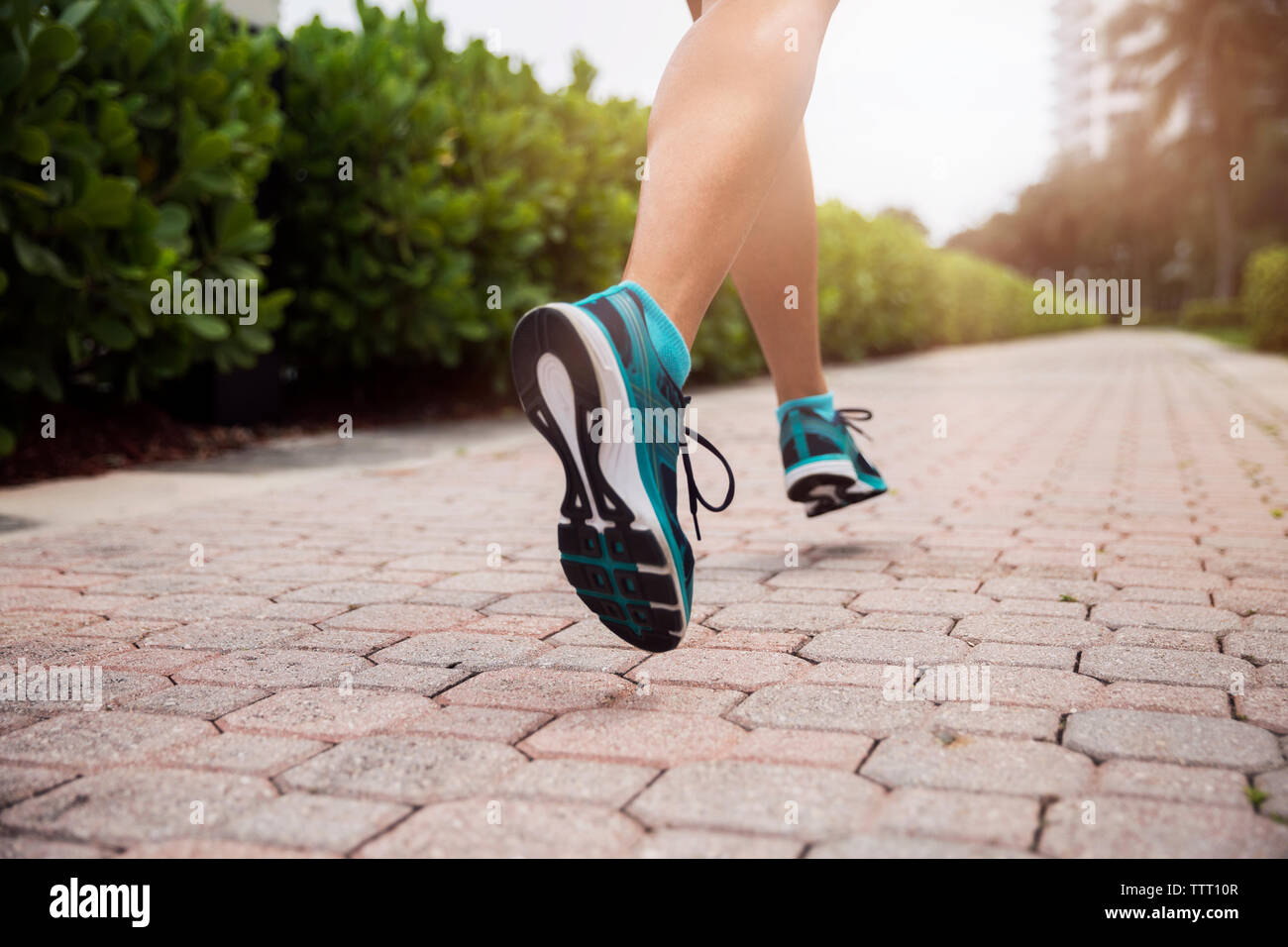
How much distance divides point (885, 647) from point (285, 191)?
4.83m

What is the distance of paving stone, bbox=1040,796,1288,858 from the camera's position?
3.84ft

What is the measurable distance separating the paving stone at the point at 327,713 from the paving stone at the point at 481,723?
0.09 ft

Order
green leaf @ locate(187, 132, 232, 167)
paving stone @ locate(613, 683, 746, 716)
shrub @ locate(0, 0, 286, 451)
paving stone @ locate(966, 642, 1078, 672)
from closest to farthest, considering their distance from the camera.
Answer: paving stone @ locate(613, 683, 746, 716) → paving stone @ locate(966, 642, 1078, 672) → shrub @ locate(0, 0, 286, 451) → green leaf @ locate(187, 132, 232, 167)

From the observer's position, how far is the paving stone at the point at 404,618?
2154 millimetres

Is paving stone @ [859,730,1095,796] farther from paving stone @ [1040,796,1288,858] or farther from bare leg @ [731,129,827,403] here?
bare leg @ [731,129,827,403]

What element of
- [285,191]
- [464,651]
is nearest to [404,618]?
[464,651]

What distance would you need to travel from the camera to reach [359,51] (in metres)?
5.74

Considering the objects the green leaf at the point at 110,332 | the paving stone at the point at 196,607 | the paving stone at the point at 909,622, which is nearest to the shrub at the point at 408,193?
the green leaf at the point at 110,332

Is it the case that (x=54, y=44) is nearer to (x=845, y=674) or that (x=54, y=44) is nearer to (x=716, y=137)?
(x=716, y=137)

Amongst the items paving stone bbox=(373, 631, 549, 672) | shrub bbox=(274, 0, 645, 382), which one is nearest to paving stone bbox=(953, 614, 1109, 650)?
paving stone bbox=(373, 631, 549, 672)

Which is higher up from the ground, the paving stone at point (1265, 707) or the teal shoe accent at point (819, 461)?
the teal shoe accent at point (819, 461)

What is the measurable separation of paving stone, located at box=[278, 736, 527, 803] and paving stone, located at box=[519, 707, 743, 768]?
69 millimetres

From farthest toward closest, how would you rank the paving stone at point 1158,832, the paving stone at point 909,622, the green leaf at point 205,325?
the green leaf at point 205,325 → the paving stone at point 909,622 → the paving stone at point 1158,832

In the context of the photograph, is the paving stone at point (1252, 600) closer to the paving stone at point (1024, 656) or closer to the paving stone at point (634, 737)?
the paving stone at point (1024, 656)
